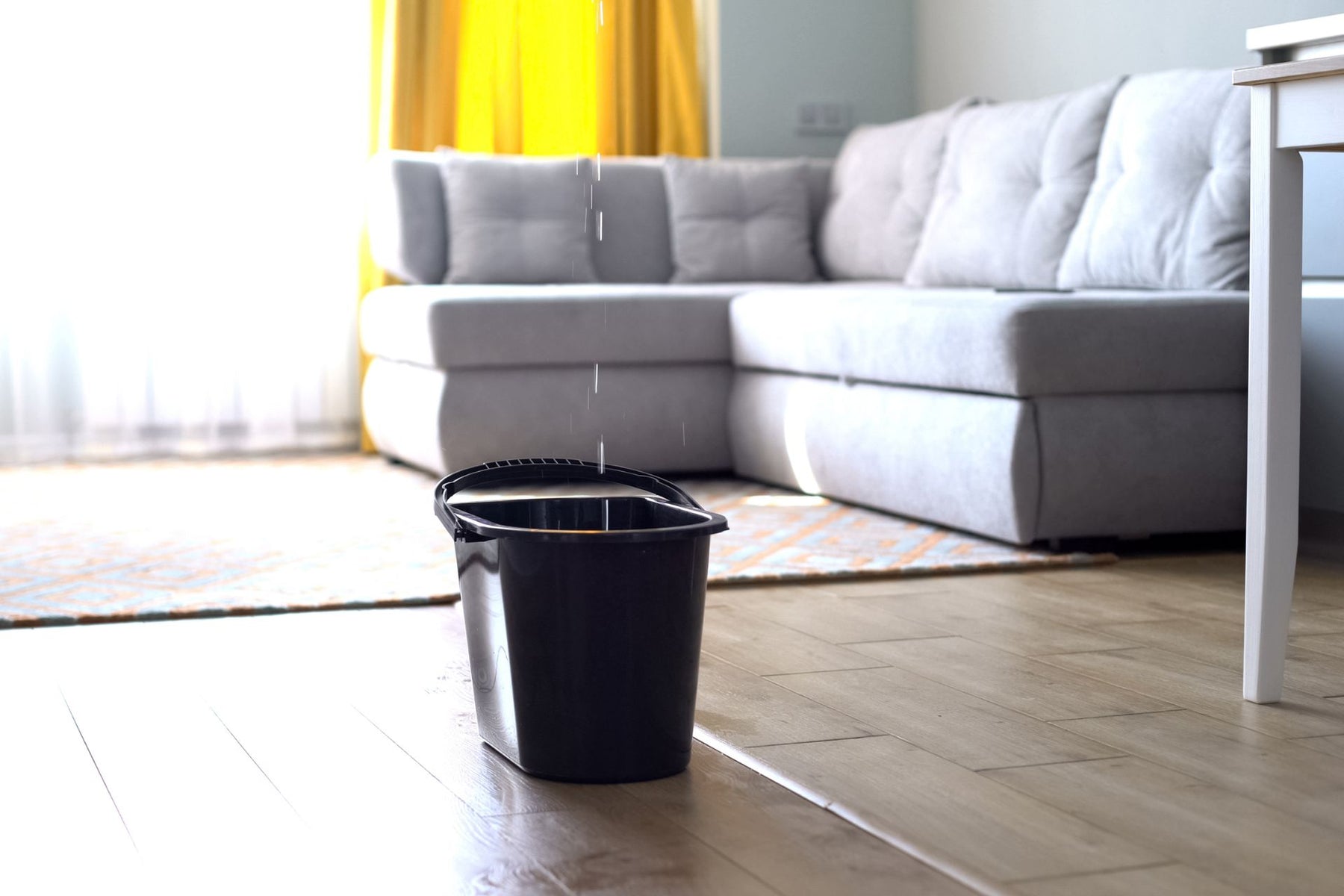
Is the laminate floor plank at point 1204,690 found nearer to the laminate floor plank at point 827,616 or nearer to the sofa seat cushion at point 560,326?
the laminate floor plank at point 827,616

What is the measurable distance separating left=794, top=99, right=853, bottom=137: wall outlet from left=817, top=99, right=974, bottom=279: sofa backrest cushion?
1.27 ft

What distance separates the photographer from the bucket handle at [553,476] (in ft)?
5.30

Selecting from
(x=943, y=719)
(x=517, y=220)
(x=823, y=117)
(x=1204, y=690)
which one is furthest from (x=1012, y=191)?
(x=943, y=719)

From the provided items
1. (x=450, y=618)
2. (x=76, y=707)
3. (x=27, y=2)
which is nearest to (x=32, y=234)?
(x=27, y=2)

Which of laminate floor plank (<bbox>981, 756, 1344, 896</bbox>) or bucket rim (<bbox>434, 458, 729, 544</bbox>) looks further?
bucket rim (<bbox>434, 458, 729, 544</bbox>)

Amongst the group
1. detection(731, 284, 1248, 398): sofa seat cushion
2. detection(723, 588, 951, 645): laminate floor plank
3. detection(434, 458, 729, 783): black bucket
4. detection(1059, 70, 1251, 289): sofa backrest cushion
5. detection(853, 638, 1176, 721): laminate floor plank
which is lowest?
detection(723, 588, 951, 645): laminate floor plank

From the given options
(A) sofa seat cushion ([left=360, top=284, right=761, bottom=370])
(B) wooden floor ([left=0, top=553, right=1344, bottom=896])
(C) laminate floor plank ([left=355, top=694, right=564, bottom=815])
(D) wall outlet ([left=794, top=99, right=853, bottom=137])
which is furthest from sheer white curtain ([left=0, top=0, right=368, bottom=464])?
(C) laminate floor plank ([left=355, top=694, right=564, bottom=815])

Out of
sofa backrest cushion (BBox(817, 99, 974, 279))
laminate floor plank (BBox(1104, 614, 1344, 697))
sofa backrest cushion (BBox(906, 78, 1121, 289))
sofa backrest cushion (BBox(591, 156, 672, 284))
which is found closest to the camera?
laminate floor plank (BBox(1104, 614, 1344, 697))

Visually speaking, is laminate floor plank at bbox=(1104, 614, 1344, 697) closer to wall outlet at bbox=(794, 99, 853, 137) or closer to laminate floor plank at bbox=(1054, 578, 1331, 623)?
laminate floor plank at bbox=(1054, 578, 1331, 623)

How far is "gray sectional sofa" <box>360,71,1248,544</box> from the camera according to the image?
279cm

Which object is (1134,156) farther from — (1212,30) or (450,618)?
(450,618)

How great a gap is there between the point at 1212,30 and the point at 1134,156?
582mm

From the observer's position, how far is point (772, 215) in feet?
15.2

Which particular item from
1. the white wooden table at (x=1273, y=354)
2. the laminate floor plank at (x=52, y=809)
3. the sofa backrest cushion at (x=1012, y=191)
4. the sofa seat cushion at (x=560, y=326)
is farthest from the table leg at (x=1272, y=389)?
the sofa seat cushion at (x=560, y=326)
